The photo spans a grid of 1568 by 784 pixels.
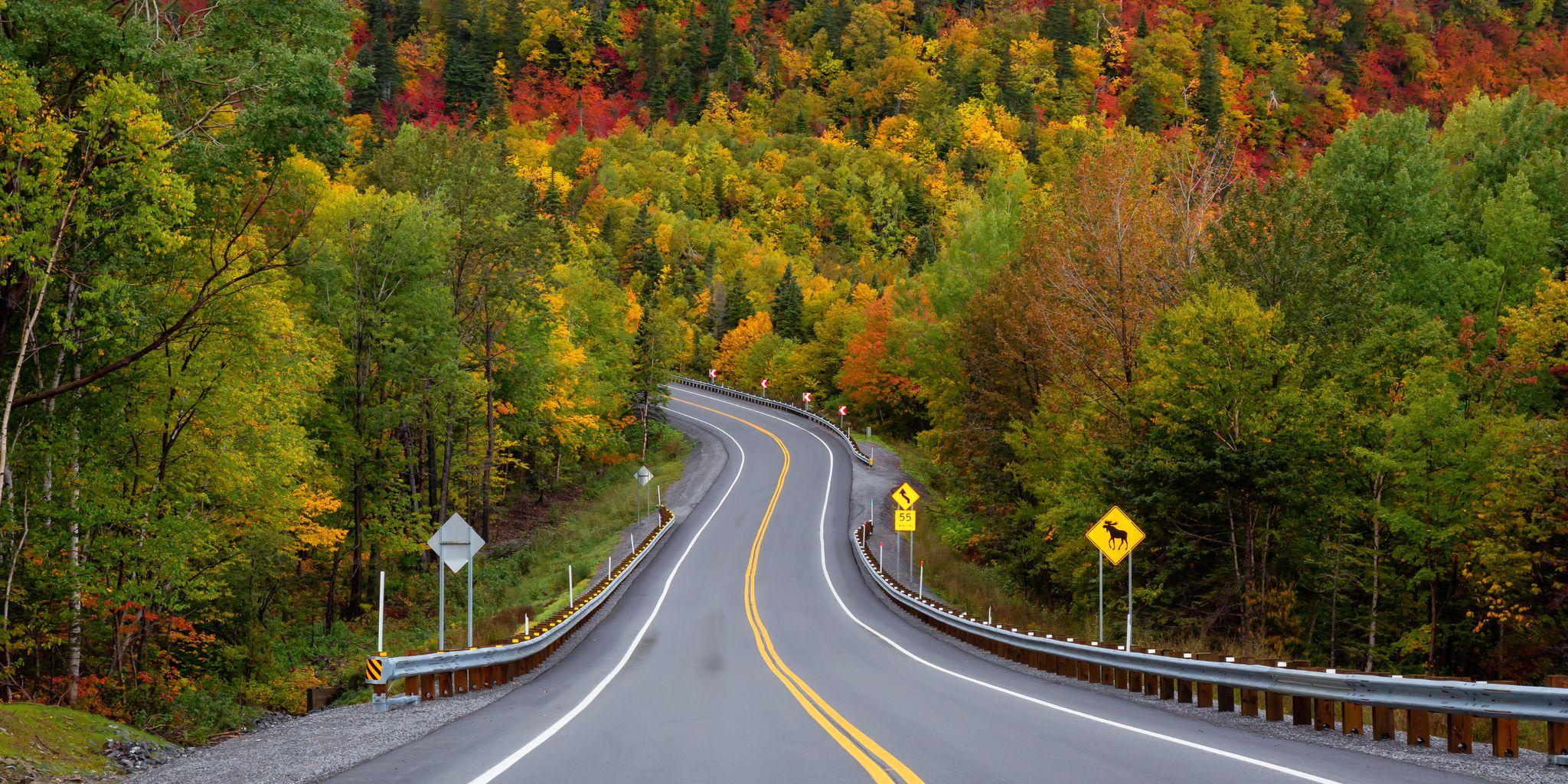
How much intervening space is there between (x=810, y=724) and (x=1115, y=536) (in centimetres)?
983

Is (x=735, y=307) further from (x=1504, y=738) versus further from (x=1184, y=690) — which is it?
(x=1504, y=738)

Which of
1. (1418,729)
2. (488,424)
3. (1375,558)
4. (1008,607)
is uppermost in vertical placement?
(488,424)

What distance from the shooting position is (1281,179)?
3034 centimetres

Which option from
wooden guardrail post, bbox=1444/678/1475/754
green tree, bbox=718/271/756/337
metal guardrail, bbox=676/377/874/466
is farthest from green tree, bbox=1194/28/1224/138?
wooden guardrail post, bbox=1444/678/1475/754

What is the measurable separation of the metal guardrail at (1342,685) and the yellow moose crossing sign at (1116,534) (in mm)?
1793

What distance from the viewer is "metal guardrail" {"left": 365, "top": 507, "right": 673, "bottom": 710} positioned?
1430 cm

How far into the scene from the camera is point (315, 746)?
10688 mm

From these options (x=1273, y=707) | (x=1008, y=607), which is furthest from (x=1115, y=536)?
(x=1008, y=607)

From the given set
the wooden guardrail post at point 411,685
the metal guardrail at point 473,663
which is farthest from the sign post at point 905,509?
the wooden guardrail post at point 411,685

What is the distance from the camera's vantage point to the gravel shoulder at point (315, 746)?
893 cm

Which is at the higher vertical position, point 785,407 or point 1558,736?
point 785,407

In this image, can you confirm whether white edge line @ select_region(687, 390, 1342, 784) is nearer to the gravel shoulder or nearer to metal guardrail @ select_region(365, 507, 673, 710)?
the gravel shoulder

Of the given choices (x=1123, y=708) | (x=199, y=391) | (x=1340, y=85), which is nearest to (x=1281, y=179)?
(x=1123, y=708)

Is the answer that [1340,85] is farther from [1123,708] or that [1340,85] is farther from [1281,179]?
[1123,708]
